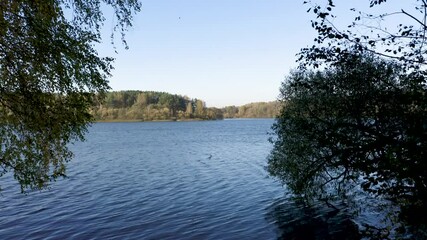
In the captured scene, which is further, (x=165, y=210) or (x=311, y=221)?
(x=165, y=210)

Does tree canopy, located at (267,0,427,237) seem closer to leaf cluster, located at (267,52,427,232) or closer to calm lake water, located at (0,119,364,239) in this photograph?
leaf cluster, located at (267,52,427,232)

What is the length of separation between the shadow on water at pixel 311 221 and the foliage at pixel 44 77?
18811 mm

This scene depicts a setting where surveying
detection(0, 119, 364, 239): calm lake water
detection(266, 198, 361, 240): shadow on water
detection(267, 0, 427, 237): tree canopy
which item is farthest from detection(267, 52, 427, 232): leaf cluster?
detection(0, 119, 364, 239): calm lake water

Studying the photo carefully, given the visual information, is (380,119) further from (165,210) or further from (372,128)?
(165,210)

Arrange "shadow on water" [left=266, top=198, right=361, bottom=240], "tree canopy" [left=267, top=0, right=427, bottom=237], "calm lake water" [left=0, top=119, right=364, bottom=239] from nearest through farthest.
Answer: "tree canopy" [left=267, top=0, right=427, bottom=237] → "shadow on water" [left=266, top=198, right=361, bottom=240] → "calm lake water" [left=0, top=119, right=364, bottom=239]

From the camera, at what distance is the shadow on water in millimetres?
26005

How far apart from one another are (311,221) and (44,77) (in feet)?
79.4

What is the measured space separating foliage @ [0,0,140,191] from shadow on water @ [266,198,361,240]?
61.7ft

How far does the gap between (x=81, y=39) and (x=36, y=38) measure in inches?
74.6

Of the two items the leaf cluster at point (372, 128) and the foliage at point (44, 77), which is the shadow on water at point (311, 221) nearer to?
the leaf cluster at point (372, 128)

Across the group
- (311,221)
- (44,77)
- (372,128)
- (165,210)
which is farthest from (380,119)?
(165,210)

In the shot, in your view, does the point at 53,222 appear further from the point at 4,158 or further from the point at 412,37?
the point at 412,37

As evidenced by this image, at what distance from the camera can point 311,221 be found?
28.9m

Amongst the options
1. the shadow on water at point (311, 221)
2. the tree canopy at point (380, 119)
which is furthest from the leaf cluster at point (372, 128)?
the shadow on water at point (311, 221)
